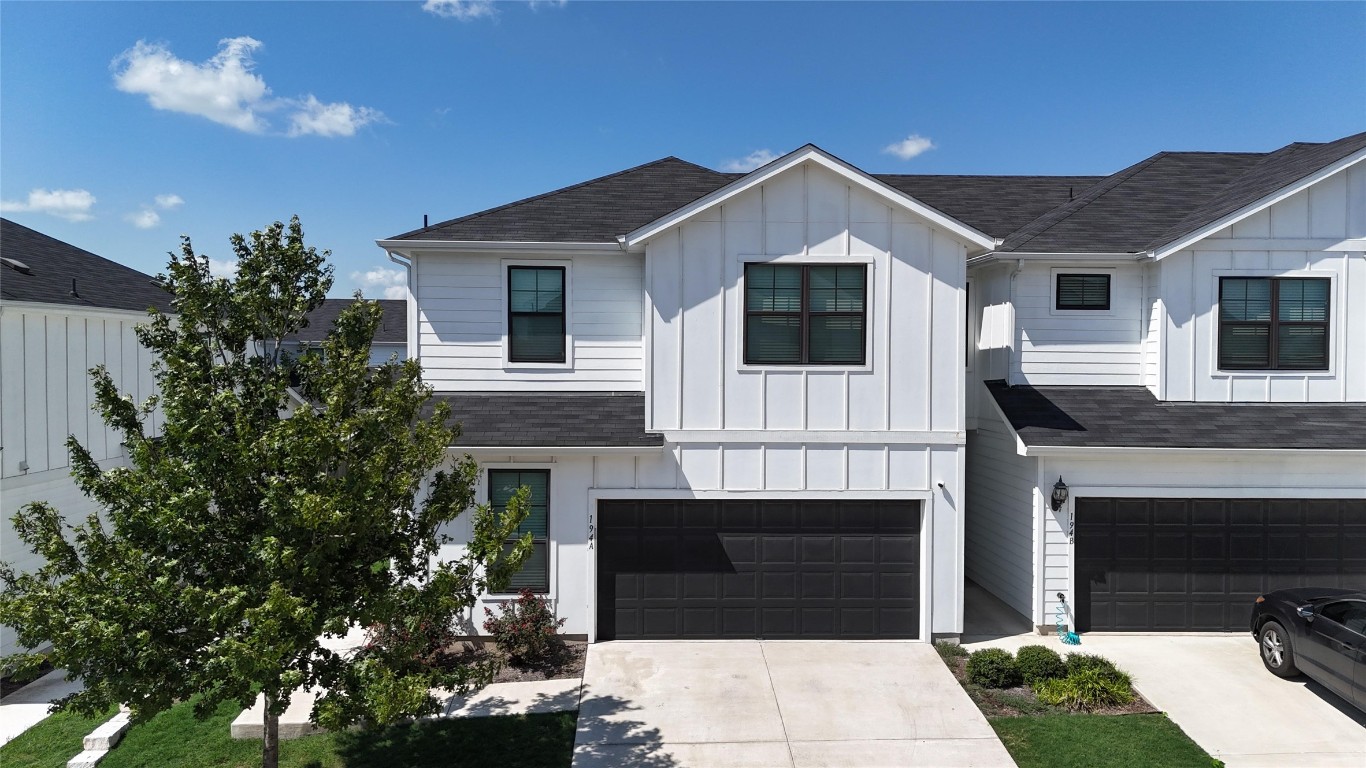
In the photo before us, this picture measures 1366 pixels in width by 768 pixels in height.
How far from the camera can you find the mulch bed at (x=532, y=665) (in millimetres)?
9656

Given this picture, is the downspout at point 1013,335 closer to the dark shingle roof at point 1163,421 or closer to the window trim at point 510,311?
the dark shingle roof at point 1163,421

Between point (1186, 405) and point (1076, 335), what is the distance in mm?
1908

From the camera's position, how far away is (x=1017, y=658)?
952cm

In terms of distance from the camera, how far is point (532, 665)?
32.6ft

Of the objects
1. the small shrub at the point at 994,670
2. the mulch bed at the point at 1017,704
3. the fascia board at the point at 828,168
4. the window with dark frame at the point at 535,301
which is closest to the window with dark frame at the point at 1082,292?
the fascia board at the point at 828,168

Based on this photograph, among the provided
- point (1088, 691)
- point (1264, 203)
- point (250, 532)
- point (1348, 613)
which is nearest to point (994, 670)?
point (1088, 691)

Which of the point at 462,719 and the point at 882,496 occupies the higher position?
the point at 882,496

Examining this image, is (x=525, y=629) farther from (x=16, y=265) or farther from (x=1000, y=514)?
(x=16, y=265)

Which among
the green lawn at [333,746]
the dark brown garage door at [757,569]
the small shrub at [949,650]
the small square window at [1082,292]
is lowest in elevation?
the green lawn at [333,746]

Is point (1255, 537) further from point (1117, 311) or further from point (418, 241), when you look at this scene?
point (418, 241)

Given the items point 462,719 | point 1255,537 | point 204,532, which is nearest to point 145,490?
point 204,532

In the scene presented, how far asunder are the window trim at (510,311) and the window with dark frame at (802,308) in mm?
2765

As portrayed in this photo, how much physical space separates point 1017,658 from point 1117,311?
595 cm

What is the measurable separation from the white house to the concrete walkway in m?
5.56
